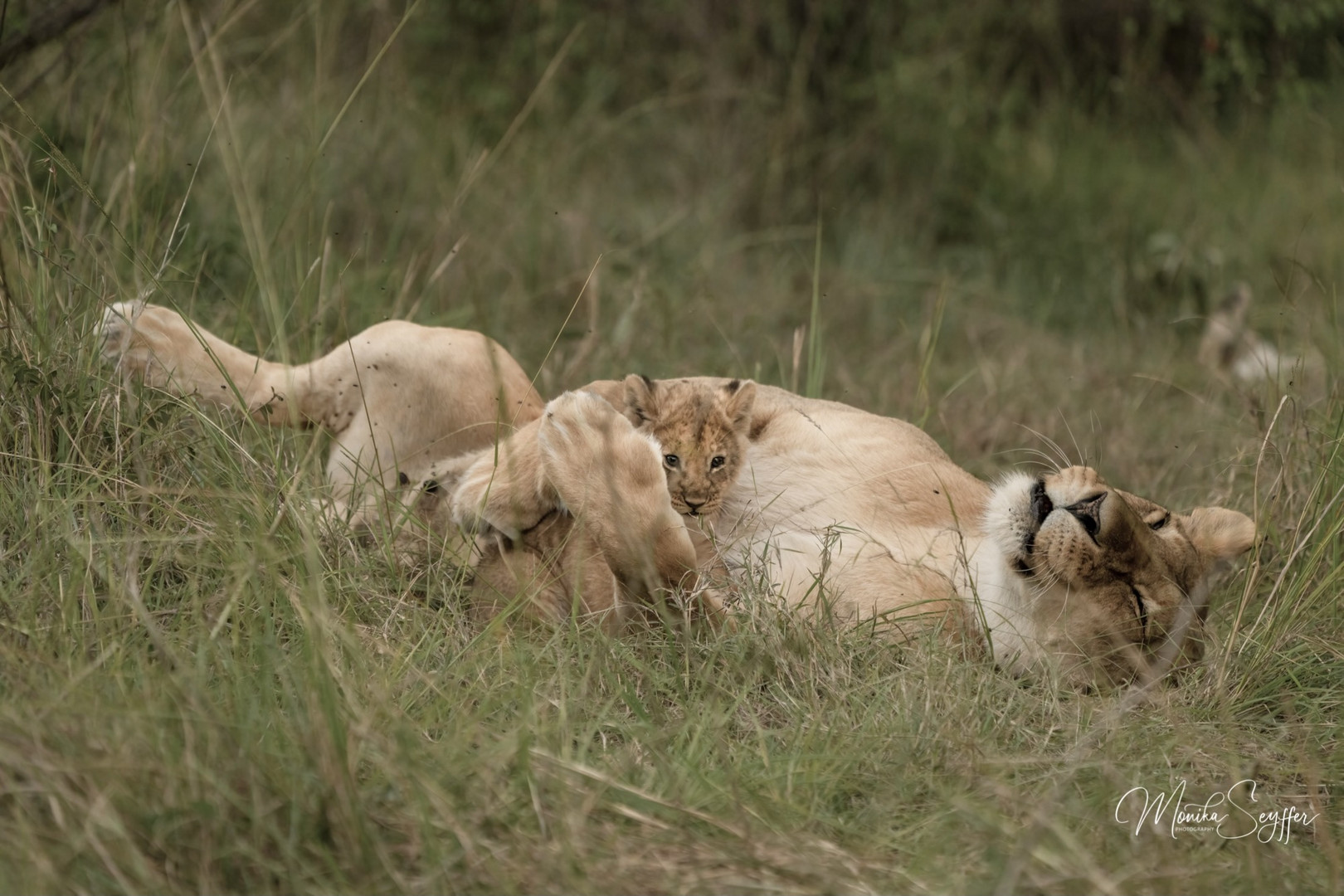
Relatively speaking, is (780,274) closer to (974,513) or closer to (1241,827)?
(974,513)

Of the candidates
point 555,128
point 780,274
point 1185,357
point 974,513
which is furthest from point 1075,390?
point 555,128

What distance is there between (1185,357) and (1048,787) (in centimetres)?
437

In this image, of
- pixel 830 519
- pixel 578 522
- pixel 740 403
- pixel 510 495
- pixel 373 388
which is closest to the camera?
pixel 578 522

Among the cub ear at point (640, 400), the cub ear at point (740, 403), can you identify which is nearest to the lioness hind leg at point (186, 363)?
the cub ear at point (640, 400)

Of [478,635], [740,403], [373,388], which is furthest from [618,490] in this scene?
[373,388]

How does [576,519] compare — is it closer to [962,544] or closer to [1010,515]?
Result: [962,544]

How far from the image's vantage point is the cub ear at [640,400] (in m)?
3.46

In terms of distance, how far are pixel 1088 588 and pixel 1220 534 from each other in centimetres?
54

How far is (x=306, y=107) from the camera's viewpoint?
5.34m

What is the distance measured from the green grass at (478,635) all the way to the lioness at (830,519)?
129 millimetres

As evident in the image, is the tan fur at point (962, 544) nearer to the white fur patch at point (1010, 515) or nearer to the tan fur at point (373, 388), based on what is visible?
the white fur patch at point (1010, 515)

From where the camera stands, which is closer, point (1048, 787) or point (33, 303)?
point (1048, 787)

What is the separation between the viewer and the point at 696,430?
3389 mm

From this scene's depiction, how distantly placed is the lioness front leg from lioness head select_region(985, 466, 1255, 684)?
2.16 feet
